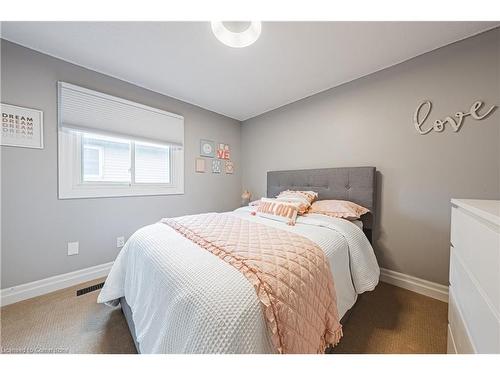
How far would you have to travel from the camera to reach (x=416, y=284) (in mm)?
1803

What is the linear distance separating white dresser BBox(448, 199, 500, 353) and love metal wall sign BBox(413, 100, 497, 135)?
1074mm

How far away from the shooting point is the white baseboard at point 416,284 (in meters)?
1.68

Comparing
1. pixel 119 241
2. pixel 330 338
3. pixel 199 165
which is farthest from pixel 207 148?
pixel 330 338

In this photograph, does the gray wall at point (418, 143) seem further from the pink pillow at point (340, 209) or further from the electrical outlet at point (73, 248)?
the electrical outlet at point (73, 248)

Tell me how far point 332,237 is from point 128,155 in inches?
94.6

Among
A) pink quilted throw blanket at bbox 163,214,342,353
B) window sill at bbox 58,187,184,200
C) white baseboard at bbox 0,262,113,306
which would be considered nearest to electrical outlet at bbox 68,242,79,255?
white baseboard at bbox 0,262,113,306

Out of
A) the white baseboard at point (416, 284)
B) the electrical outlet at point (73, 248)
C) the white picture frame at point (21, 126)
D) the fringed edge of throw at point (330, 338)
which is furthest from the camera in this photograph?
the electrical outlet at point (73, 248)

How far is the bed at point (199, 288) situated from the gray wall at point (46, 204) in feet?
3.05

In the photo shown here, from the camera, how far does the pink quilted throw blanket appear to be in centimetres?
71

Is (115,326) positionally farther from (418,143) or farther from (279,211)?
(418,143)

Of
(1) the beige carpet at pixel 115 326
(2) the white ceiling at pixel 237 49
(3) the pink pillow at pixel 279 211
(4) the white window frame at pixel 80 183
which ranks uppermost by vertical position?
(2) the white ceiling at pixel 237 49

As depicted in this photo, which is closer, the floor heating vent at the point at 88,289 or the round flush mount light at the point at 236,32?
the round flush mount light at the point at 236,32

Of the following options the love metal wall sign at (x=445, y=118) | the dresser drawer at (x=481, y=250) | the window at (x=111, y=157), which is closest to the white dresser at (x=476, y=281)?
the dresser drawer at (x=481, y=250)

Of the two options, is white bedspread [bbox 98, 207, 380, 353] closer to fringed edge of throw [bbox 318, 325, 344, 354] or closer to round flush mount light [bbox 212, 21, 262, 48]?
fringed edge of throw [bbox 318, 325, 344, 354]
